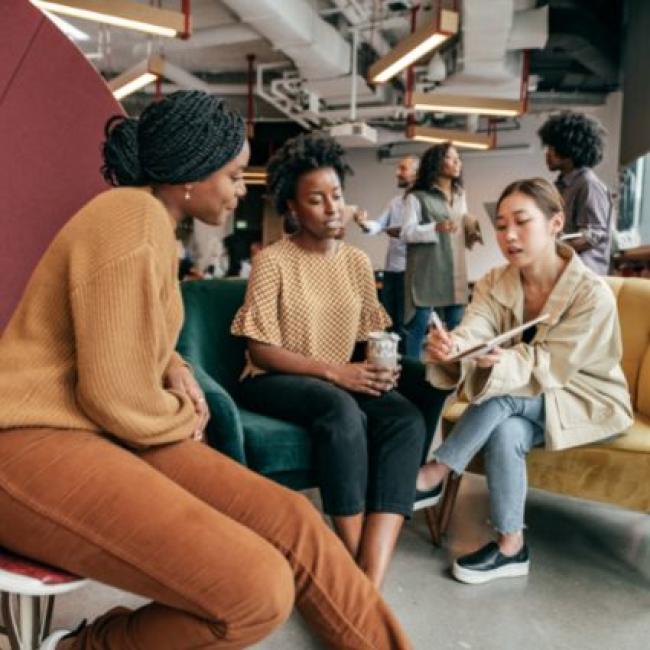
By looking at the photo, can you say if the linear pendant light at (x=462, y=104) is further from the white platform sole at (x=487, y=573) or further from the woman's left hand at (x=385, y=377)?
the white platform sole at (x=487, y=573)

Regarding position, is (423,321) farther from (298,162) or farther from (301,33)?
(301,33)

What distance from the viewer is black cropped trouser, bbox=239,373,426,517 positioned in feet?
5.89

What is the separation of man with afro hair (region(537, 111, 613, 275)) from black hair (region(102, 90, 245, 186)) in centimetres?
217

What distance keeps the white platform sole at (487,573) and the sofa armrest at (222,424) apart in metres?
0.81

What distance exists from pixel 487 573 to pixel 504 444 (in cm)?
41

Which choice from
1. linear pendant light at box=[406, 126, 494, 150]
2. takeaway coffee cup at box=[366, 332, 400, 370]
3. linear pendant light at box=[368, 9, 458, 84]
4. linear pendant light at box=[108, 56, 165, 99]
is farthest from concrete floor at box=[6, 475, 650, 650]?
linear pendant light at box=[406, 126, 494, 150]

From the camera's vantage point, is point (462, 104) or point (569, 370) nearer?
point (569, 370)

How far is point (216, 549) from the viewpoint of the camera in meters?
1.06

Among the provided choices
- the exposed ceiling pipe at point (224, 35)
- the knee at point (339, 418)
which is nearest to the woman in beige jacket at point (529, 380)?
the knee at point (339, 418)

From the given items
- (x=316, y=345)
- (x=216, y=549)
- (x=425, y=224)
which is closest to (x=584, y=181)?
(x=425, y=224)

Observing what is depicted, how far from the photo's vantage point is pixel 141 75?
5.88 metres

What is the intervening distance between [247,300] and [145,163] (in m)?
0.80

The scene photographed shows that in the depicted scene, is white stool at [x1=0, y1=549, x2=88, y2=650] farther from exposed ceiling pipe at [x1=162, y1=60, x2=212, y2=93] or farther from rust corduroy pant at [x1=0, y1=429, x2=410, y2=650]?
exposed ceiling pipe at [x1=162, y1=60, x2=212, y2=93]

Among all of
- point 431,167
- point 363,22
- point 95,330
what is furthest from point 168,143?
point 363,22
